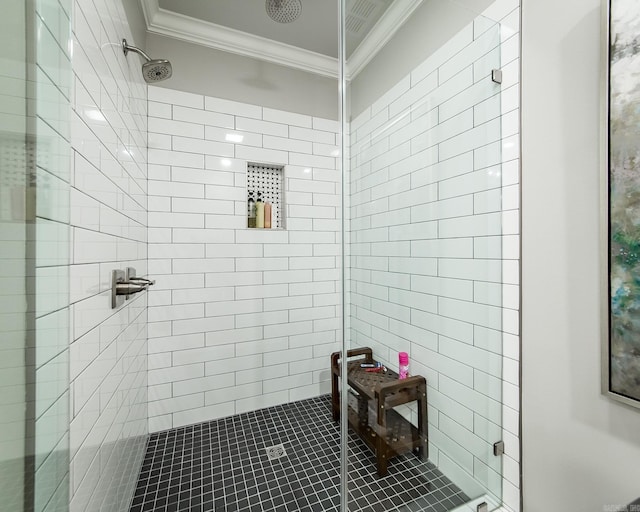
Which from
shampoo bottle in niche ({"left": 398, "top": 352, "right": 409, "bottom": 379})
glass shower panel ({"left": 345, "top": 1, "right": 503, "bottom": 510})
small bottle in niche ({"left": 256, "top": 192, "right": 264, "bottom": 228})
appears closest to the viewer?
glass shower panel ({"left": 345, "top": 1, "right": 503, "bottom": 510})

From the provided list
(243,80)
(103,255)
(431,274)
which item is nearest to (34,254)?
(103,255)

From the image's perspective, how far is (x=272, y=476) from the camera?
1277 millimetres

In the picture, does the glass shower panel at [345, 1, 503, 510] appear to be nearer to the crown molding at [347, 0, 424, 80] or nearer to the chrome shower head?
the crown molding at [347, 0, 424, 80]

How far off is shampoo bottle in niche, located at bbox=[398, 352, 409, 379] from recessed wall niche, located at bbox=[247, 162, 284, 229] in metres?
1.21

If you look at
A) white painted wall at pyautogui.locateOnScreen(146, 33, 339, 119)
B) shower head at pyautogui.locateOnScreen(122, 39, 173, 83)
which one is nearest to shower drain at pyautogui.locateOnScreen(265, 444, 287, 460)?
shower head at pyautogui.locateOnScreen(122, 39, 173, 83)

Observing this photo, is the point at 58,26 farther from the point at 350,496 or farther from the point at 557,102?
the point at 350,496

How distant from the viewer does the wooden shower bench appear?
1151 mm

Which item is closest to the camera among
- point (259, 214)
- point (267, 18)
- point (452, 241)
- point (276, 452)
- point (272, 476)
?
point (452, 241)

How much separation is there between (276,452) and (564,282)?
1529mm

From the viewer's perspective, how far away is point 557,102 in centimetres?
87

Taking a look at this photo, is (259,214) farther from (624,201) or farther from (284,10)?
(624,201)

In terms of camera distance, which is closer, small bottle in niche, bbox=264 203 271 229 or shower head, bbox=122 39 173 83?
shower head, bbox=122 39 173 83

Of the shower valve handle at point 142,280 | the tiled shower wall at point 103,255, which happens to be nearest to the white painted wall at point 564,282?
the tiled shower wall at point 103,255

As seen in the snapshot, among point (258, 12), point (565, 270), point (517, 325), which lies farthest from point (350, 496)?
point (258, 12)
